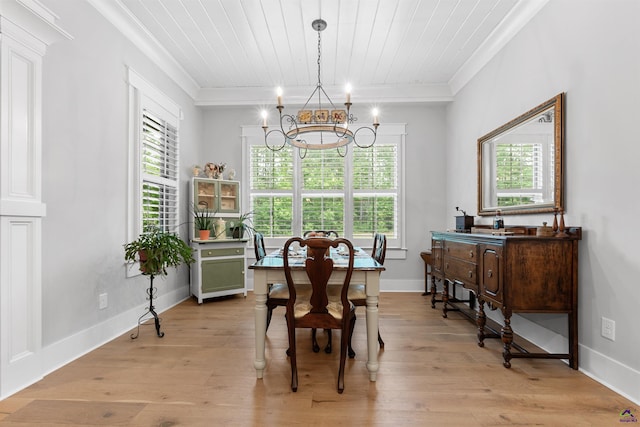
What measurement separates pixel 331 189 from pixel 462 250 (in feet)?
7.70

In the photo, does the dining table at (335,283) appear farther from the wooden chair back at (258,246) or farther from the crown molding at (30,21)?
the crown molding at (30,21)

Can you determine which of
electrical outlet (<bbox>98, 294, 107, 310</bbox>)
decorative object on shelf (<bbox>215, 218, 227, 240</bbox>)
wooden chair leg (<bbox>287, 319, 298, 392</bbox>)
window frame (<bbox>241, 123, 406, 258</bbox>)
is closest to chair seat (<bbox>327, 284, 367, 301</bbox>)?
wooden chair leg (<bbox>287, 319, 298, 392</bbox>)

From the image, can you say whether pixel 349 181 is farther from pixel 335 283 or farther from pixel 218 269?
pixel 335 283

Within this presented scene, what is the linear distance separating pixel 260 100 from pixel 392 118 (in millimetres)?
2030

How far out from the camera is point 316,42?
3.46m

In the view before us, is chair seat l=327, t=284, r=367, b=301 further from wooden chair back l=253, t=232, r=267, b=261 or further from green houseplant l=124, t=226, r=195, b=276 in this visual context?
green houseplant l=124, t=226, r=195, b=276

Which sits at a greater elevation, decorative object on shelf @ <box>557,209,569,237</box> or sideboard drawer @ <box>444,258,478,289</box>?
decorative object on shelf @ <box>557,209,569,237</box>

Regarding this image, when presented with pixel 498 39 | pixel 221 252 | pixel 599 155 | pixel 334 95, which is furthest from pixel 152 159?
pixel 599 155

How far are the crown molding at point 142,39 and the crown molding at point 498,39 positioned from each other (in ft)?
11.8

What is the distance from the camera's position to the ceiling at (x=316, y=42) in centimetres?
290

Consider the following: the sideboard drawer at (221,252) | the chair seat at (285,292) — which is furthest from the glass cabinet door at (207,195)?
the chair seat at (285,292)

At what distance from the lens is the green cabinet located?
420cm

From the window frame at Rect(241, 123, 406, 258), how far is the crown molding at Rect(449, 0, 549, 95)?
3.39 feet

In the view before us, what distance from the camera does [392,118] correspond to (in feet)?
16.1
